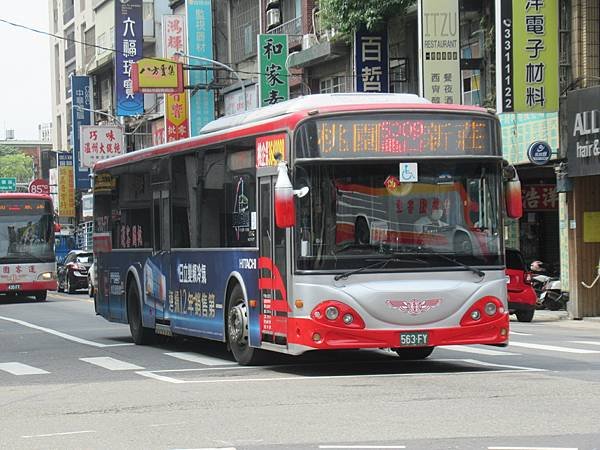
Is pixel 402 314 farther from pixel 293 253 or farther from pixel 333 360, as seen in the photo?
pixel 333 360

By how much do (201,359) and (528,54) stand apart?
13.2 m

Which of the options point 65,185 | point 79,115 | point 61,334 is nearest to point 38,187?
point 65,185

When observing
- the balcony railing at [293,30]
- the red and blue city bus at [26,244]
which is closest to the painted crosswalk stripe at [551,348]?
the red and blue city bus at [26,244]

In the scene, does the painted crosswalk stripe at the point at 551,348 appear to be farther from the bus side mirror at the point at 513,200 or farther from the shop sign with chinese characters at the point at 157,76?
the shop sign with chinese characters at the point at 157,76

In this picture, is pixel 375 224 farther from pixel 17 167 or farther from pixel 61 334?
pixel 17 167

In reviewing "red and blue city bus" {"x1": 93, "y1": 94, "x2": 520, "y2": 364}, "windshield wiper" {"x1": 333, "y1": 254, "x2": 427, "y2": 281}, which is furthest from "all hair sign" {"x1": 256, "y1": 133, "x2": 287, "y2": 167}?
"windshield wiper" {"x1": 333, "y1": 254, "x2": 427, "y2": 281}

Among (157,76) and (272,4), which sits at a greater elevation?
(272,4)

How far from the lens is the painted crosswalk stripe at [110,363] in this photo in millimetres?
16922

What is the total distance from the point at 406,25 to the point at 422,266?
2350 cm

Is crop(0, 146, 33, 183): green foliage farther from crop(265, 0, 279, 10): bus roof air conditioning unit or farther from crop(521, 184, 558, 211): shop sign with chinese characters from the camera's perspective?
crop(521, 184, 558, 211): shop sign with chinese characters

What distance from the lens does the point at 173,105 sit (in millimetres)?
51812

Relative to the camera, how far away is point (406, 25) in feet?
121

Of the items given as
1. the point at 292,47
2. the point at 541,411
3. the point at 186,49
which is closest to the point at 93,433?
the point at 541,411

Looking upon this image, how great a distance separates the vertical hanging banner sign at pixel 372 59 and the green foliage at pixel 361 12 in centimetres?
44
